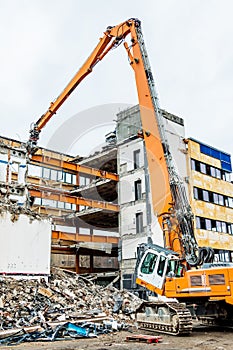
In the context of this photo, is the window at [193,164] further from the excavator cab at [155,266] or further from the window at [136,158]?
the excavator cab at [155,266]

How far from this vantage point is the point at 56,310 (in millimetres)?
14617

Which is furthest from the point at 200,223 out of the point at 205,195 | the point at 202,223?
the point at 205,195

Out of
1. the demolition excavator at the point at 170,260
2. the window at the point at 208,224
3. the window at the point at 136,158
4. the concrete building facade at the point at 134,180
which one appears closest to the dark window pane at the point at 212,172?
the concrete building facade at the point at 134,180

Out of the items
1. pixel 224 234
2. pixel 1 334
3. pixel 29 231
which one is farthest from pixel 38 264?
pixel 224 234

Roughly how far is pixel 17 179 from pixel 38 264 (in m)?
5.39

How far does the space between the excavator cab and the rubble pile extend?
8.76 ft

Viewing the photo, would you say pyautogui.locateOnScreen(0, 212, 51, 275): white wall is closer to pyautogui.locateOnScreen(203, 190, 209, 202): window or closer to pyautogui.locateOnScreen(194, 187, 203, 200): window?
pyautogui.locateOnScreen(194, 187, 203, 200): window

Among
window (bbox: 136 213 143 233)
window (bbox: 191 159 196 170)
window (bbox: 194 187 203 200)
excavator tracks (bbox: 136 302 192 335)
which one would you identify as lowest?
excavator tracks (bbox: 136 302 192 335)

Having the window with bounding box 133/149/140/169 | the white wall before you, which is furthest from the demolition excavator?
the window with bounding box 133/149/140/169

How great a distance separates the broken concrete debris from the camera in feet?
38.9

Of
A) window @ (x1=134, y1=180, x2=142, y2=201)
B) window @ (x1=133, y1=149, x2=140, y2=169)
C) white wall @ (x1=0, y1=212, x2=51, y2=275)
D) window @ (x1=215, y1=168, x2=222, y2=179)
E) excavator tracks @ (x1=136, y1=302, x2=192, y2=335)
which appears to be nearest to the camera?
excavator tracks @ (x1=136, y1=302, x2=192, y2=335)

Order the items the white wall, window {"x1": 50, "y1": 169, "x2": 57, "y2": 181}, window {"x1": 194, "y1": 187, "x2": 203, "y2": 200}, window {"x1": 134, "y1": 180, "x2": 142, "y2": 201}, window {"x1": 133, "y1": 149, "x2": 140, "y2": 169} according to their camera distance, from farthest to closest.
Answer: window {"x1": 50, "y1": 169, "x2": 57, "y2": 181} → window {"x1": 194, "y1": 187, "x2": 203, "y2": 200} → window {"x1": 133, "y1": 149, "x2": 140, "y2": 169} → window {"x1": 134, "y1": 180, "x2": 142, "y2": 201} → the white wall

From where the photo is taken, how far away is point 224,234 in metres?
34.7

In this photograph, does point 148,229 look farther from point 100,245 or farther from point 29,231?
point 29,231
